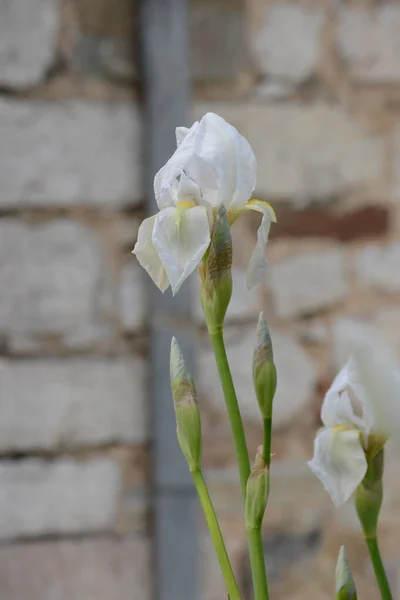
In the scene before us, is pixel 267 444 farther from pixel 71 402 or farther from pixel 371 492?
pixel 71 402

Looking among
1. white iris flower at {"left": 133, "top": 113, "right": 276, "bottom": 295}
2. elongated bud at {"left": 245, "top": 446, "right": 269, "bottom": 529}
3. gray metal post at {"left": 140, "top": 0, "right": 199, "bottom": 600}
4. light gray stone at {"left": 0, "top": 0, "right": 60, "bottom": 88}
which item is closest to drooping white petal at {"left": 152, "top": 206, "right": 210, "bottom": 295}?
white iris flower at {"left": 133, "top": 113, "right": 276, "bottom": 295}

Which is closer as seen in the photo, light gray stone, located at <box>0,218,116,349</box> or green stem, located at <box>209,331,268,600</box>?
green stem, located at <box>209,331,268,600</box>

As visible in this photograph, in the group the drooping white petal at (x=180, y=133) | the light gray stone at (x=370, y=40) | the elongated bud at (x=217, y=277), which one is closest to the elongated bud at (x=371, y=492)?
the elongated bud at (x=217, y=277)

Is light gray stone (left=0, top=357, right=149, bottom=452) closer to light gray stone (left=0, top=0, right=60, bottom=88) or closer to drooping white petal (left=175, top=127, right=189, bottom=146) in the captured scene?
light gray stone (left=0, top=0, right=60, bottom=88)

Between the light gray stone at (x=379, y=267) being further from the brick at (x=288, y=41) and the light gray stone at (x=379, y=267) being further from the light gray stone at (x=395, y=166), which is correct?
the brick at (x=288, y=41)

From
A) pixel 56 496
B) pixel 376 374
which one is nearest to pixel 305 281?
pixel 56 496

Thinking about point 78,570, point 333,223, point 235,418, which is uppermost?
point 235,418
